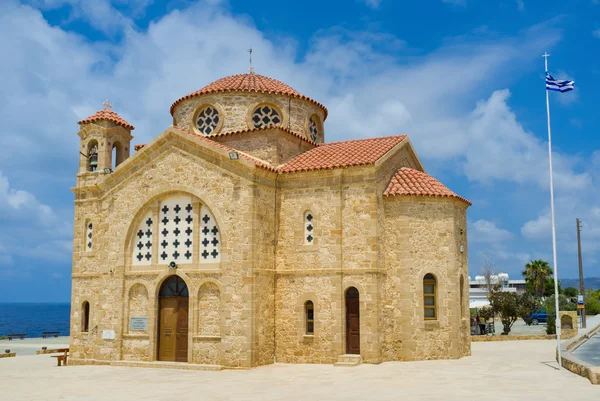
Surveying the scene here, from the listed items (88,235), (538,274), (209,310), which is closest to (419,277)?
(209,310)

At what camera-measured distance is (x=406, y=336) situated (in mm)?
20391

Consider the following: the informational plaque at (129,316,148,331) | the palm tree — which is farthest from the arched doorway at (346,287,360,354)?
the palm tree

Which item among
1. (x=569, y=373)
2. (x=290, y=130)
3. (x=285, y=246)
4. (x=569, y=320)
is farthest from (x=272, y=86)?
(x=569, y=320)

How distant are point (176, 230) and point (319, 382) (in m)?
8.05

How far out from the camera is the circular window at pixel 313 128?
24.9 m

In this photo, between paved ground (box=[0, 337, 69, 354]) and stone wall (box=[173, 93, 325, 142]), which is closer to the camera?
stone wall (box=[173, 93, 325, 142])

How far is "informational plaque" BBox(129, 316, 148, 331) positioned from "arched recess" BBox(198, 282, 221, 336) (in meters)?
2.19

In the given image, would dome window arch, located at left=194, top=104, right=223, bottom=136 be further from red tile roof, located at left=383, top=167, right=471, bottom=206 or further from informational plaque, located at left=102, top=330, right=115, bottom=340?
informational plaque, located at left=102, top=330, right=115, bottom=340

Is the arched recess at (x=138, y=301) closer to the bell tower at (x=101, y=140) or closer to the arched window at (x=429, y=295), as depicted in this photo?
the bell tower at (x=101, y=140)

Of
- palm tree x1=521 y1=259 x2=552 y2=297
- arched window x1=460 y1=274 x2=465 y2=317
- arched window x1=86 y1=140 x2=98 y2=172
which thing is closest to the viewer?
arched window x1=460 y1=274 x2=465 y2=317

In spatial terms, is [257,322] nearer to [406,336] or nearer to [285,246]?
[285,246]

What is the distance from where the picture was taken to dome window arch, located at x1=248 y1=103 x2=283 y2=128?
23503mm

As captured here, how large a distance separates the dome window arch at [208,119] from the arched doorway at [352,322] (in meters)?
8.32

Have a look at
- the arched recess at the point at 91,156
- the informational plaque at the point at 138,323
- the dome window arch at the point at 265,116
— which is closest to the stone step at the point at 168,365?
the informational plaque at the point at 138,323
